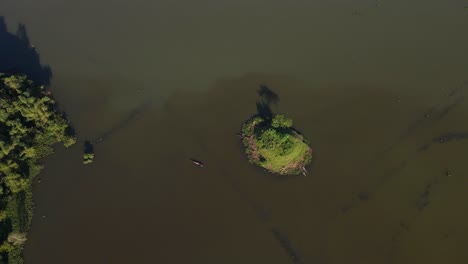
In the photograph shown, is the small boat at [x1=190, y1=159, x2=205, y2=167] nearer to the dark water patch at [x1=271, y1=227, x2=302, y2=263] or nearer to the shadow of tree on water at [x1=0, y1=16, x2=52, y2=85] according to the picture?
the dark water patch at [x1=271, y1=227, x2=302, y2=263]

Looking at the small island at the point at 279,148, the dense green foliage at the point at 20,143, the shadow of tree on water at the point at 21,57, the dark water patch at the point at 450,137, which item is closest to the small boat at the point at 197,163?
the small island at the point at 279,148

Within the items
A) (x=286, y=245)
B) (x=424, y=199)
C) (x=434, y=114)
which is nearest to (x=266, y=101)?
(x=286, y=245)

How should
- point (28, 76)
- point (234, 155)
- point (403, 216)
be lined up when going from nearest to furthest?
point (403, 216), point (234, 155), point (28, 76)

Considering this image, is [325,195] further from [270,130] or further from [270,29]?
[270,29]

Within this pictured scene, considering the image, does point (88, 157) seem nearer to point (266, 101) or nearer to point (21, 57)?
point (21, 57)

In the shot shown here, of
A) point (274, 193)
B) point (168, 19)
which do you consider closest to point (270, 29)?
point (168, 19)

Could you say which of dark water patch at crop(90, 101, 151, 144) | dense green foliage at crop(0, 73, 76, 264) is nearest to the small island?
dark water patch at crop(90, 101, 151, 144)
